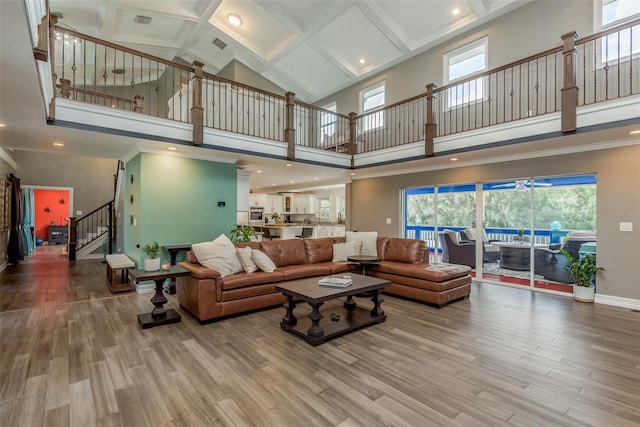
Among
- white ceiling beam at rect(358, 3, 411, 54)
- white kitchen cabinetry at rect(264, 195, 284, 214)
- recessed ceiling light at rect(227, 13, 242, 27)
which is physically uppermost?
recessed ceiling light at rect(227, 13, 242, 27)

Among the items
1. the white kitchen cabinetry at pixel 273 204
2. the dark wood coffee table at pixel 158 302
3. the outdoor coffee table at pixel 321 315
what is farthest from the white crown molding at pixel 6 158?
the outdoor coffee table at pixel 321 315

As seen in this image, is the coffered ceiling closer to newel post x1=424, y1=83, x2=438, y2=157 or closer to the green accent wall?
newel post x1=424, y1=83, x2=438, y2=157

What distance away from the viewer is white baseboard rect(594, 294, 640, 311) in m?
4.57

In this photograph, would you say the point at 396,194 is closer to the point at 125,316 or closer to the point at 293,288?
the point at 293,288

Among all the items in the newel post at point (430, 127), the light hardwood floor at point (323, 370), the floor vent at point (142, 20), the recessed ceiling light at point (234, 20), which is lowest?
the light hardwood floor at point (323, 370)

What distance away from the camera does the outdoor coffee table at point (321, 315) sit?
329 cm

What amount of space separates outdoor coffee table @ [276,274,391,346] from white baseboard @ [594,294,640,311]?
3.77 meters

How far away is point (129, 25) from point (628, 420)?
10.7 m

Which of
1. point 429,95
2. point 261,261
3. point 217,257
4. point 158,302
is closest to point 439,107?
point 429,95

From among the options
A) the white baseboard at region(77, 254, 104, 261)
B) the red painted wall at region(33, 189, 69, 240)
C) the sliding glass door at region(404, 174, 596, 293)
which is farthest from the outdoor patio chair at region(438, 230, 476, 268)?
the red painted wall at region(33, 189, 69, 240)

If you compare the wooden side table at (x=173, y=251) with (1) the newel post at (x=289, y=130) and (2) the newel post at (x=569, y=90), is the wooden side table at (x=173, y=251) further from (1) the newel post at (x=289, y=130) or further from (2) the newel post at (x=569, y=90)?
(2) the newel post at (x=569, y=90)

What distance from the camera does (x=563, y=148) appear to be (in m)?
5.23

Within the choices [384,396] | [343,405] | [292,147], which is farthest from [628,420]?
[292,147]

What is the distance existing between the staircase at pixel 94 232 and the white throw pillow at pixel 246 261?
558 centimetres
